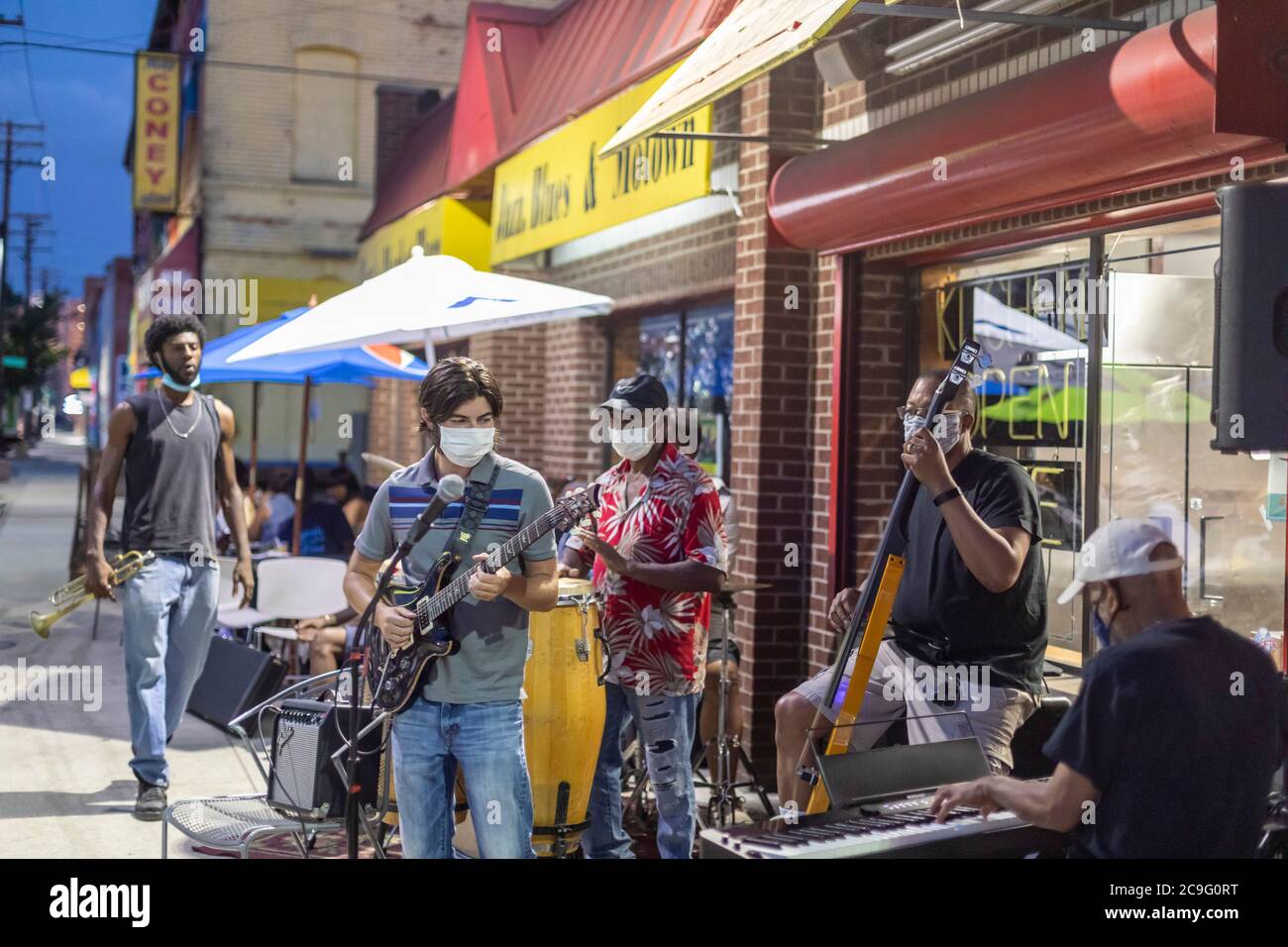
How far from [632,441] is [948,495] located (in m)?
1.42

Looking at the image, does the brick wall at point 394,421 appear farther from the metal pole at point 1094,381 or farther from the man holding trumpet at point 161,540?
the metal pole at point 1094,381

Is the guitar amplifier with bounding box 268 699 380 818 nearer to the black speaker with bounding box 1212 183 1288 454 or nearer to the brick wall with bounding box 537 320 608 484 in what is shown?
the black speaker with bounding box 1212 183 1288 454

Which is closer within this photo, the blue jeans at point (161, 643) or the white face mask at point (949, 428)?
the white face mask at point (949, 428)

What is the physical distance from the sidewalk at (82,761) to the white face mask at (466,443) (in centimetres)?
288

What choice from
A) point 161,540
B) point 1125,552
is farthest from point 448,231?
point 1125,552

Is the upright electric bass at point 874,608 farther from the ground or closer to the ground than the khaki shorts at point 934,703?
farther from the ground

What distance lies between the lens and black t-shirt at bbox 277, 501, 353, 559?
10359 mm

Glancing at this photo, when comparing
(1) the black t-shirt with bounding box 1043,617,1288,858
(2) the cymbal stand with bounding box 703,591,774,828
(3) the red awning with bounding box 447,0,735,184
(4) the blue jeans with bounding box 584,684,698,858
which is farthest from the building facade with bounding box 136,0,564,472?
(1) the black t-shirt with bounding box 1043,617,1288,858

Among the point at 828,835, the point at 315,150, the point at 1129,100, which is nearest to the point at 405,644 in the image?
the point at 828,835

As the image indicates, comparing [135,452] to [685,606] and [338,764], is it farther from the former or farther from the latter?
[685,606]

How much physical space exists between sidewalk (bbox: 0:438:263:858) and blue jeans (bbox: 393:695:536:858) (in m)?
2.39

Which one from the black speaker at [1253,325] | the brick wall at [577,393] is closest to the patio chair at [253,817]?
the black speaker at [1253,325]

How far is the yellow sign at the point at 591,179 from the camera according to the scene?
7.80 meters

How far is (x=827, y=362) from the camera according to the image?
7883mm
